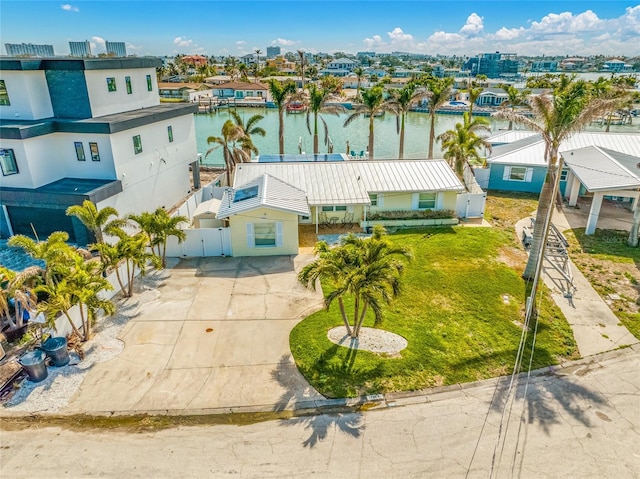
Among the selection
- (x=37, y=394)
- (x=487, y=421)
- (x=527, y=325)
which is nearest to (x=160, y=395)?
(x=37, y=394)

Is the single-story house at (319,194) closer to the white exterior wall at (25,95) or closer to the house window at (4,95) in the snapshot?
the white exterior wall at (25,95)

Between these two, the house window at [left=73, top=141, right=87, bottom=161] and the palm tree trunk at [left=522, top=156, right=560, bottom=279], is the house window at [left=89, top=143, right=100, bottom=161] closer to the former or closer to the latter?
the house window at [left=73, top=141, right=87, bottom=161]

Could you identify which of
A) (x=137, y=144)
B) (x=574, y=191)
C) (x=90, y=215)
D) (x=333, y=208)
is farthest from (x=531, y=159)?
(x=90, y=215)

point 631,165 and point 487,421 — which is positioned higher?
point 631,165

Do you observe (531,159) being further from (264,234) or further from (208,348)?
(208,348)

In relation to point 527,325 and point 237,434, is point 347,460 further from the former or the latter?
point 527,325
